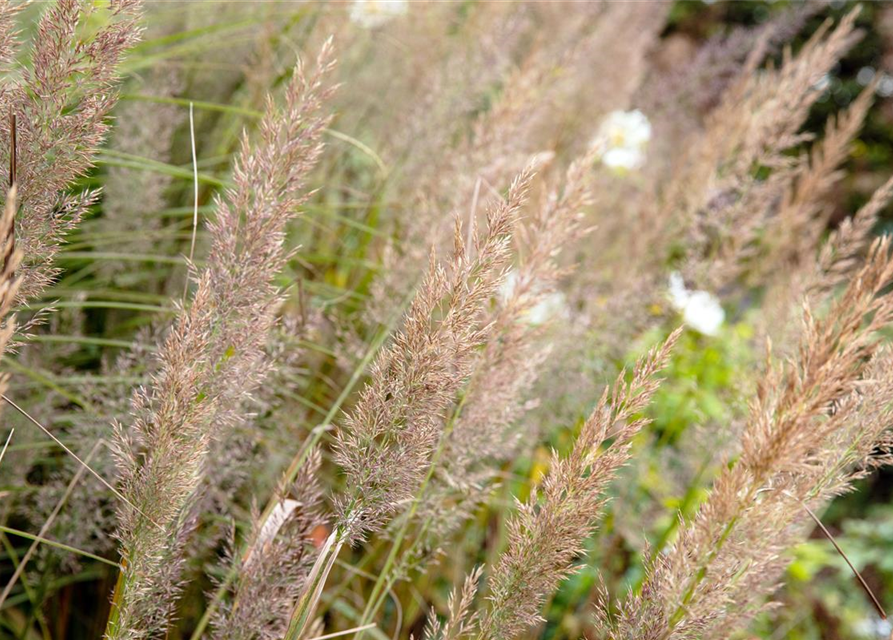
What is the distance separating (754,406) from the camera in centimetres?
86

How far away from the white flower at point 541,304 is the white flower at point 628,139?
1026 mm

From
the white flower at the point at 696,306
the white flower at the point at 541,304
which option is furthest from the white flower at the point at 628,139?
the white flower at the point at 541,304

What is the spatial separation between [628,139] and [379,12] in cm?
142

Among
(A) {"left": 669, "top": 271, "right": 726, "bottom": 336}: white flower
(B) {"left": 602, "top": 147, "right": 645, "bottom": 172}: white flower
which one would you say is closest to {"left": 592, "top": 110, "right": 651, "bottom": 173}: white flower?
(B) {"left": 602, "top": 147, "right": 645, "bottom": 172}: white flower

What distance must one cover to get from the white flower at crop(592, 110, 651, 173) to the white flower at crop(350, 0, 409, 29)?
3.16 feet

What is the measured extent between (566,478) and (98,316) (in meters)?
1.40

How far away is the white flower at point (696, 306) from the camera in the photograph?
1861mm

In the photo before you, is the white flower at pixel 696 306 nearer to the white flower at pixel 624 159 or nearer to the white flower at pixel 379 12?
the white flower at pixel 624 159

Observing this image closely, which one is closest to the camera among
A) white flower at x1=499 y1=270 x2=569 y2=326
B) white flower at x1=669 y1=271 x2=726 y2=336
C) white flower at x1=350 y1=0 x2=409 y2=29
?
white flower at x1=499 y1=270 x2=569 y2=326

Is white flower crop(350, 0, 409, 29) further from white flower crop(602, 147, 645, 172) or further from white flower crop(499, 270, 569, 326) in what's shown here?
white flower crop(499, 270, 569, 326)

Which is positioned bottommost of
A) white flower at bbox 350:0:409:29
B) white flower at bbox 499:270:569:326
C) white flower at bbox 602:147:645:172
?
white flower at bbox 602:147:645:172

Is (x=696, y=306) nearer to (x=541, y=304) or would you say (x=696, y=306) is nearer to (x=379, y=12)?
(x=541, y=304)

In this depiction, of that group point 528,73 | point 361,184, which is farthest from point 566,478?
point 361,184

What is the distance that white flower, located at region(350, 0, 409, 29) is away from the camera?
100 inches
